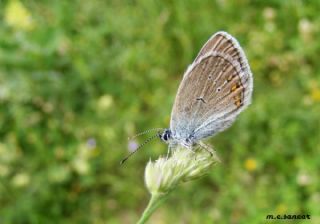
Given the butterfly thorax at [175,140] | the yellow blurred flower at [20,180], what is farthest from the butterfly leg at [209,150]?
the yellow blurred flower at [20,180]

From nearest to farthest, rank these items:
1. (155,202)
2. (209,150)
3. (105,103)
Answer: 1. (155,202)
2. (209,150)
3. (105,103)

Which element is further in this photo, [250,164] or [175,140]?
[250,164]

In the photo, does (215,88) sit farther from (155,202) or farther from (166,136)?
(155,202)

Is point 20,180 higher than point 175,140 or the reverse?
higher

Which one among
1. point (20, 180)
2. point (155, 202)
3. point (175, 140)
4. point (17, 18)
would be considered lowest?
point (155, 202)

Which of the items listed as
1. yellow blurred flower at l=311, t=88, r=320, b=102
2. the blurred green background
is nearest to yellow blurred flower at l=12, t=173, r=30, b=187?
the blurred green background

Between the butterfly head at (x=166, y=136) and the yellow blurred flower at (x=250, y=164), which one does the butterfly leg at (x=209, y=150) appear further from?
the yellow blurred flower at (x=250, y=164)

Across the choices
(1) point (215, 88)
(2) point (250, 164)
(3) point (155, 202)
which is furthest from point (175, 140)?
(2) point (250, 164)

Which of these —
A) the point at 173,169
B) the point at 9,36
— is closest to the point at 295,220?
the point at 173,169
